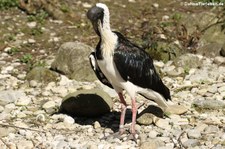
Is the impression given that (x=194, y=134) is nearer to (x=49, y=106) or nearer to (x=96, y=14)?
(x=96, y=14)

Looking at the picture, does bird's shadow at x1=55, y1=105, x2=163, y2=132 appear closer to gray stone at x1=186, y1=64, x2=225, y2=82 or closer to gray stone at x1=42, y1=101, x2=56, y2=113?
gray stone at x1=42, y1=101, x2=56, y2=113

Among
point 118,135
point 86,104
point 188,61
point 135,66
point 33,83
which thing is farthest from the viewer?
point 188,61

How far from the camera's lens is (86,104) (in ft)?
27.2

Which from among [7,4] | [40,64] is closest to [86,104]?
[40,64]

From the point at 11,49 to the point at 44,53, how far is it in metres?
0.68

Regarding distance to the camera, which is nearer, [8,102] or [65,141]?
[65,141]

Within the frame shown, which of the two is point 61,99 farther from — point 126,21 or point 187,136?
point 126,21

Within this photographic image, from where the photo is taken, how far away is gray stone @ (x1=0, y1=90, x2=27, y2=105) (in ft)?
29.7

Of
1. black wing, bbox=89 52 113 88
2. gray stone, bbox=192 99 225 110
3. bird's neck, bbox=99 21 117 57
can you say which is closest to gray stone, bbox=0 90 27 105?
black wing, bbox=89 52 113 88

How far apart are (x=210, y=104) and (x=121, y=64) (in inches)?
85.9

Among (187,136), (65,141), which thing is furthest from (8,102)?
(187,136)

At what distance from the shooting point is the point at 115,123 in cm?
831

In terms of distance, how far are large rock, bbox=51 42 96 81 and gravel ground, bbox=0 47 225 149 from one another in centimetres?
19

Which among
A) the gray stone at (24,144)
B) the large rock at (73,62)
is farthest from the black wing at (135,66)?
the large rock at (73,62)
